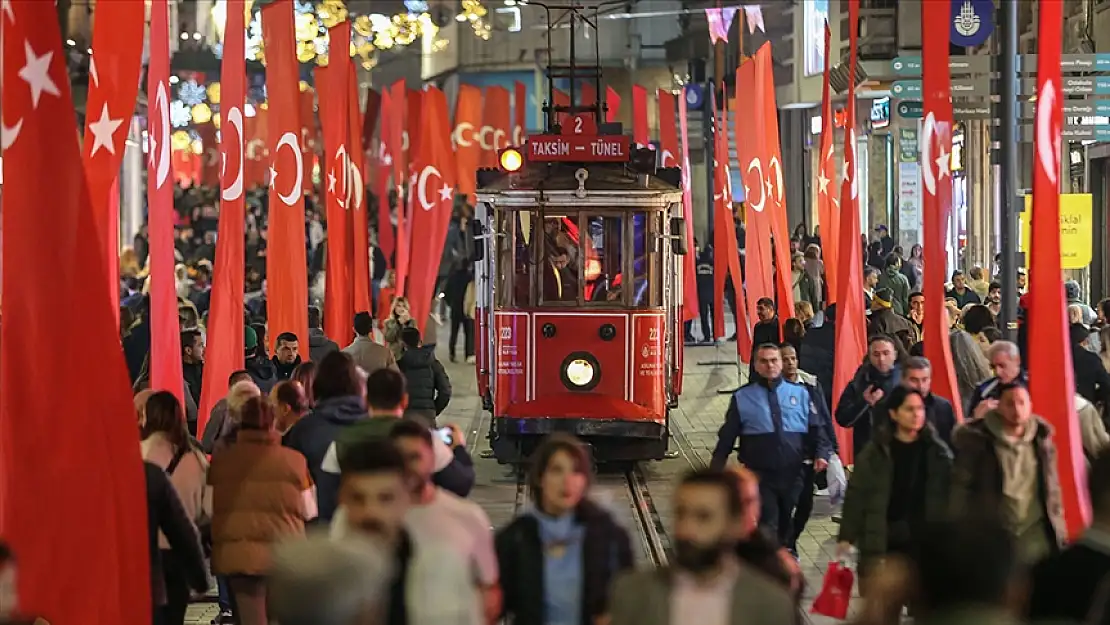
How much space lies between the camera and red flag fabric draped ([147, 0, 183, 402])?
1227 cm

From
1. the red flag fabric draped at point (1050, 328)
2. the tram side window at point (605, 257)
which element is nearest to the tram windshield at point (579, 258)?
the tram side window at point (605, 257)

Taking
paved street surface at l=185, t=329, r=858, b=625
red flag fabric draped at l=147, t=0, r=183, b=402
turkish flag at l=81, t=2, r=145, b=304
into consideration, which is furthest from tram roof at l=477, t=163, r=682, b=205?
turkish flag at l=81, t=2, r=145, b=304

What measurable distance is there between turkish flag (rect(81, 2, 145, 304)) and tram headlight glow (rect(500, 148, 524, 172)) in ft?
A: 17.2

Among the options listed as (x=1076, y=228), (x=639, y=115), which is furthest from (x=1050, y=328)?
(x=639, y=115)

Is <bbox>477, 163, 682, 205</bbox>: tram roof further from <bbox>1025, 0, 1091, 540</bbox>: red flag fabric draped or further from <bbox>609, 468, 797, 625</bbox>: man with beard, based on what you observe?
<bbox>609, 468, 797, 625</bbox>: man with beard

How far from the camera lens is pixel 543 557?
22.3 ft

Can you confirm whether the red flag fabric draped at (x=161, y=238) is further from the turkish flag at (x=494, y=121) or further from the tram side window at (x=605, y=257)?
the turkish flag at (x=494, y=121)

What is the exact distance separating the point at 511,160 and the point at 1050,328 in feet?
25.9

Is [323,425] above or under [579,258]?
under

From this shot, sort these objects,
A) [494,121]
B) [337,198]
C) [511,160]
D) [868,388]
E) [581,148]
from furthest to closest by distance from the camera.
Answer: [494,121] < [337,198] < [581,148] < [511,160] < [868,388]

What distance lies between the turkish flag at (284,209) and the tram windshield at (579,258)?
204 centimetres

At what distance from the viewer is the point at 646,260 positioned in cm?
1689

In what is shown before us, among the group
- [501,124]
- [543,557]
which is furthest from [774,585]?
[501,124]

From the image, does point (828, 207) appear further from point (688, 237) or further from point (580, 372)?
point (688, 237)
